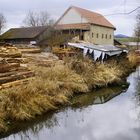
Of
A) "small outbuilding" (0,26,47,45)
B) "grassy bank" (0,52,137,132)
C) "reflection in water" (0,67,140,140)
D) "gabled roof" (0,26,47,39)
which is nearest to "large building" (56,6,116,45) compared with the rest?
"gabled roof" (0,26,47,39)

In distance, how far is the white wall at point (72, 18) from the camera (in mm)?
47844

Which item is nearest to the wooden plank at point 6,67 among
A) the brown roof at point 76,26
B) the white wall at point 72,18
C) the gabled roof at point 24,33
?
the gabled roof at point 24,33

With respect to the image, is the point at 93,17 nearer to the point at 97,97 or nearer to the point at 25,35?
the point at 25,35

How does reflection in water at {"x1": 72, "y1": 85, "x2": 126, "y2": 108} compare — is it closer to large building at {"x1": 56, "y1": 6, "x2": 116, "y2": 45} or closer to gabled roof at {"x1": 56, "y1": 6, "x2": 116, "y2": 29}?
large building at {"x1": 56, "y1": 6, "x2": 116, "y2": 45}

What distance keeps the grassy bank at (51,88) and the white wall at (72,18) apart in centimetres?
2721

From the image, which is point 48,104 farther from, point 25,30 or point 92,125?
point 25,30

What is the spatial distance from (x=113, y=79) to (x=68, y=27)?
Result: 27.9m

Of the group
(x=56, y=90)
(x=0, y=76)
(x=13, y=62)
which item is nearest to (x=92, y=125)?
(x=56, y=90)

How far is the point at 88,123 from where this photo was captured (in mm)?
11648

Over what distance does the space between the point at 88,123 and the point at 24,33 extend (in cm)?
3732

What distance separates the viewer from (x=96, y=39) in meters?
50.4

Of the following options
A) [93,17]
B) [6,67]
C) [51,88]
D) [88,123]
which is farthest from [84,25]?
[88,123]

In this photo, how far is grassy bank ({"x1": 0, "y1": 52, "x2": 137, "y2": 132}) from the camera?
1102 cm

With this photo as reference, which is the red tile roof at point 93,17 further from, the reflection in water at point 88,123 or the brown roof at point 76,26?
the reflection in water at point 88,123
